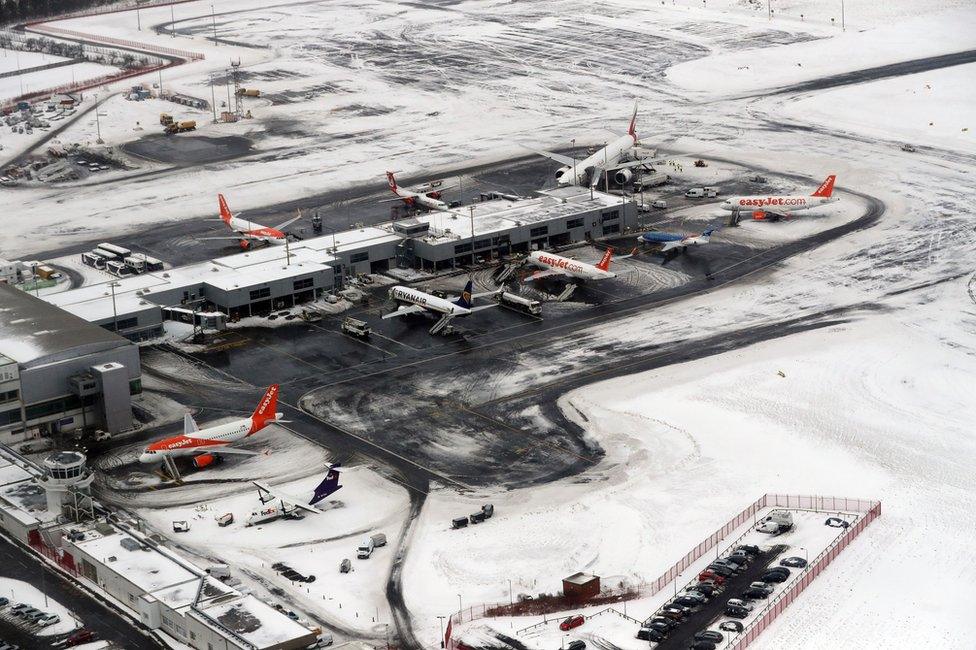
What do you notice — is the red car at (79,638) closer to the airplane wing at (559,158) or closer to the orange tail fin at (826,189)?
the orange tail fin at (826,189)

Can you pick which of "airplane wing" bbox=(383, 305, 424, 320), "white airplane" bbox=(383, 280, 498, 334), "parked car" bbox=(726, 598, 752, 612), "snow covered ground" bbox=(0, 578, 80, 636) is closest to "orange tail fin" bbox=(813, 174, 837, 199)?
"white airplane" bbox=(383, 280, 498, 334)

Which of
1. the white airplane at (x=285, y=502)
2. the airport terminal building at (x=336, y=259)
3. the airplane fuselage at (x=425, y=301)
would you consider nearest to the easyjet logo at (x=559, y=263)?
the airport terminal building at (x=336, y=259)

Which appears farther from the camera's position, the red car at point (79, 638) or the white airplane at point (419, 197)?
the white airplane at point (419, 197)

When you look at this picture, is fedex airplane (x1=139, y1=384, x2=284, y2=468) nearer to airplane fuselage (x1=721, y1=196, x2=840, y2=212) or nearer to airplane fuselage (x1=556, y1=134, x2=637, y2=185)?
airplane fuselage (x1=721, y1=196, x2=840, y2=212)

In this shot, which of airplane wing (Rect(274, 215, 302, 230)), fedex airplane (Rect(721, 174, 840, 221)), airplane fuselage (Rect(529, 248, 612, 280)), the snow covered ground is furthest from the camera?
fedex airplane (Rect(721, 174, 840, 221))

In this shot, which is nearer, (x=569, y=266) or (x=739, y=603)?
(x=739, y=603)

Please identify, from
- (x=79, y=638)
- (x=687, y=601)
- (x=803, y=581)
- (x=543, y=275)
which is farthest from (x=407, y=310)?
(x=79, y=638)

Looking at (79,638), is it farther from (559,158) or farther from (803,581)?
(559,158)
